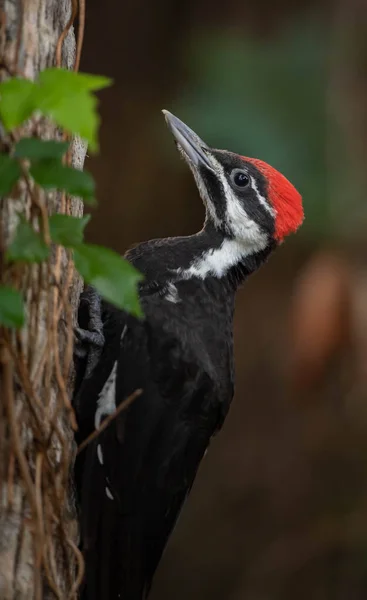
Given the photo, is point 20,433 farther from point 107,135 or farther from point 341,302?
point 107,135

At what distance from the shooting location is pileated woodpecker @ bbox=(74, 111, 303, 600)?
225cm

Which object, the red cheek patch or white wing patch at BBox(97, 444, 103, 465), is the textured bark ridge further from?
the red cheek patch

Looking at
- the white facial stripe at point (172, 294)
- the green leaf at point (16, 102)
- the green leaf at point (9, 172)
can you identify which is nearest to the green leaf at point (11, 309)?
the green leaf at point (9, 172)

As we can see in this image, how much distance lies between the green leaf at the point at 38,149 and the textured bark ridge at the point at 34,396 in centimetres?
16

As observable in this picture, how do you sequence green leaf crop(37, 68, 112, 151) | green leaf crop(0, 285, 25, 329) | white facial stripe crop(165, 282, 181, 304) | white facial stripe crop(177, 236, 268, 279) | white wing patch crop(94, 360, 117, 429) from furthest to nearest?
white facial stripe crop(177, 236, 268, 279)
white facial stripe crop(165, 282, 181, 304)
white wing patch crop(94, 360, 117, 429)
green leaf crop(0, 285, 25, 329)
green leaf crop(37, 68, 112, 151)

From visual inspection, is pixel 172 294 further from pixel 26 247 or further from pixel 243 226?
pixel 26 247

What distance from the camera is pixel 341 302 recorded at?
13.9 feet

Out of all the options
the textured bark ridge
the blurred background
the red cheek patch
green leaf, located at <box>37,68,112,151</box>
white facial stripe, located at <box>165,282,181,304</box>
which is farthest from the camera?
the blurred background

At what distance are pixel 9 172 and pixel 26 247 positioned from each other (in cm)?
14

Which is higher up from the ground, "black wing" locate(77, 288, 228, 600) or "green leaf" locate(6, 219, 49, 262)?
"green leaf" locate(6, 219, 49, 262)

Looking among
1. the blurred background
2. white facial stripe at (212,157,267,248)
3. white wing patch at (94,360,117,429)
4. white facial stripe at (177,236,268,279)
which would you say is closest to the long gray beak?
white facial stripe at (212,157,267,248)

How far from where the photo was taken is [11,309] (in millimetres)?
1586

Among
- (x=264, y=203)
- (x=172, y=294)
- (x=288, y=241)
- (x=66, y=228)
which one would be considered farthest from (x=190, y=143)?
(x=288, y=241)

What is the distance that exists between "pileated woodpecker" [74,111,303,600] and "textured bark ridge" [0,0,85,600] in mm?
271
